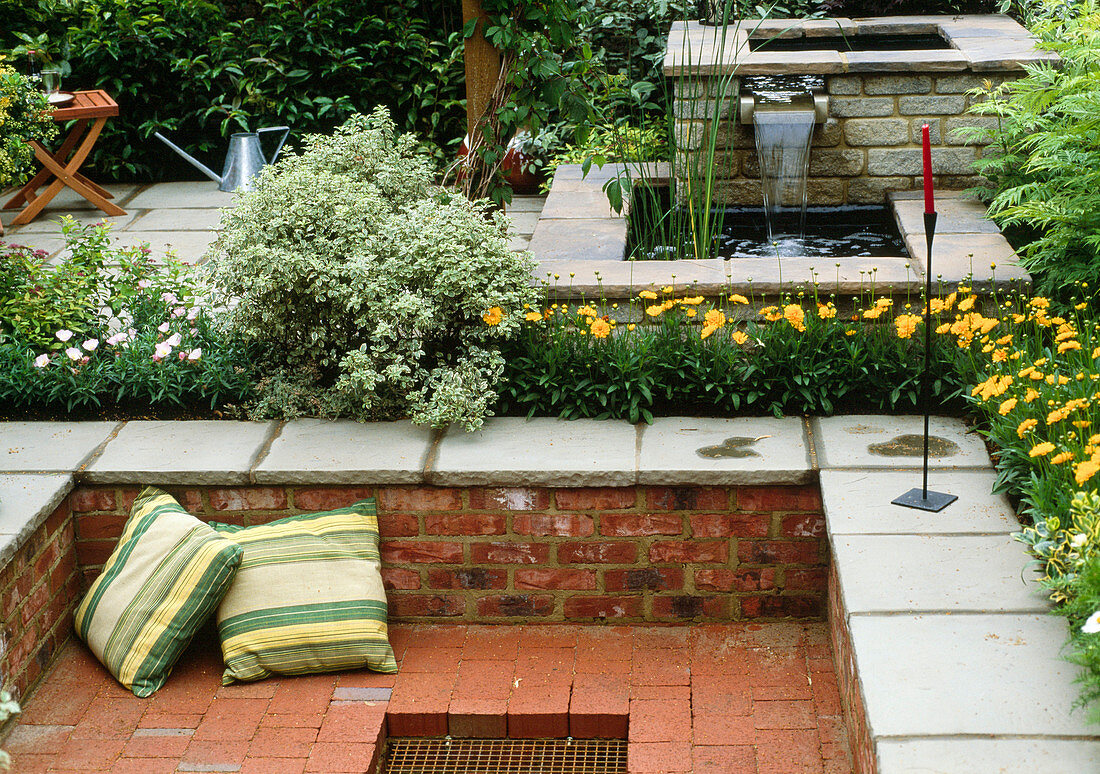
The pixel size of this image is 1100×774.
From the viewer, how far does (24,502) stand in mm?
3168

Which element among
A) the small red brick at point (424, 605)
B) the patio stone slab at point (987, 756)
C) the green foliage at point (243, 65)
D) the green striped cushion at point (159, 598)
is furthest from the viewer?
the green foliage at point (243, 65)

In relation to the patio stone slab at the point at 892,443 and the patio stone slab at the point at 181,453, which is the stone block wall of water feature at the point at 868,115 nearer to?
the patio stone slab at the point at 892,443

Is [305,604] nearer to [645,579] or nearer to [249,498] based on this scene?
[249,498]

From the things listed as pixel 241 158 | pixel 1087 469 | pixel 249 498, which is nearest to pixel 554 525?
pixel 249 498

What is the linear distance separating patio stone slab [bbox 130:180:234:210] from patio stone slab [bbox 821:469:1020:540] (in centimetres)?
464

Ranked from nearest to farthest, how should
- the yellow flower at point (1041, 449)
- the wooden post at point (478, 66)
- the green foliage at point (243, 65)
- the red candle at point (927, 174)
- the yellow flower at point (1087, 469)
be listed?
the yellow flower at point (1087, 469), the yellow flower at point (1041, 449), the red candle at point (927, 174), the wooden post at point (478, 66), the green foliage at point (243, 65)

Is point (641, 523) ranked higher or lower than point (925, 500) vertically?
lower

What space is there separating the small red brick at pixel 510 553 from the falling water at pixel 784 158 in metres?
2.17

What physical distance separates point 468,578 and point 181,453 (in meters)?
0.99

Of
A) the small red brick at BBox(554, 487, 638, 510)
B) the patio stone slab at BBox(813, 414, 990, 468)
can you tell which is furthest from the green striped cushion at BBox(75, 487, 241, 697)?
the patio stone slab at BBox(813, 414, 990, 468)

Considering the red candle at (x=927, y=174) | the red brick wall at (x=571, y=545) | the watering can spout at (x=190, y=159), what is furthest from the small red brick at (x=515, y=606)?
the watering can spout at (x=190, y=159)

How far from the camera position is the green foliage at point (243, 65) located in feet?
23.4

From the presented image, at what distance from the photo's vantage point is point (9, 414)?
12.4 ft

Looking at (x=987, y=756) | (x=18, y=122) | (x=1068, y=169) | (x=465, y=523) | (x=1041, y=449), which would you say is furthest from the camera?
(x=18, y=122)
